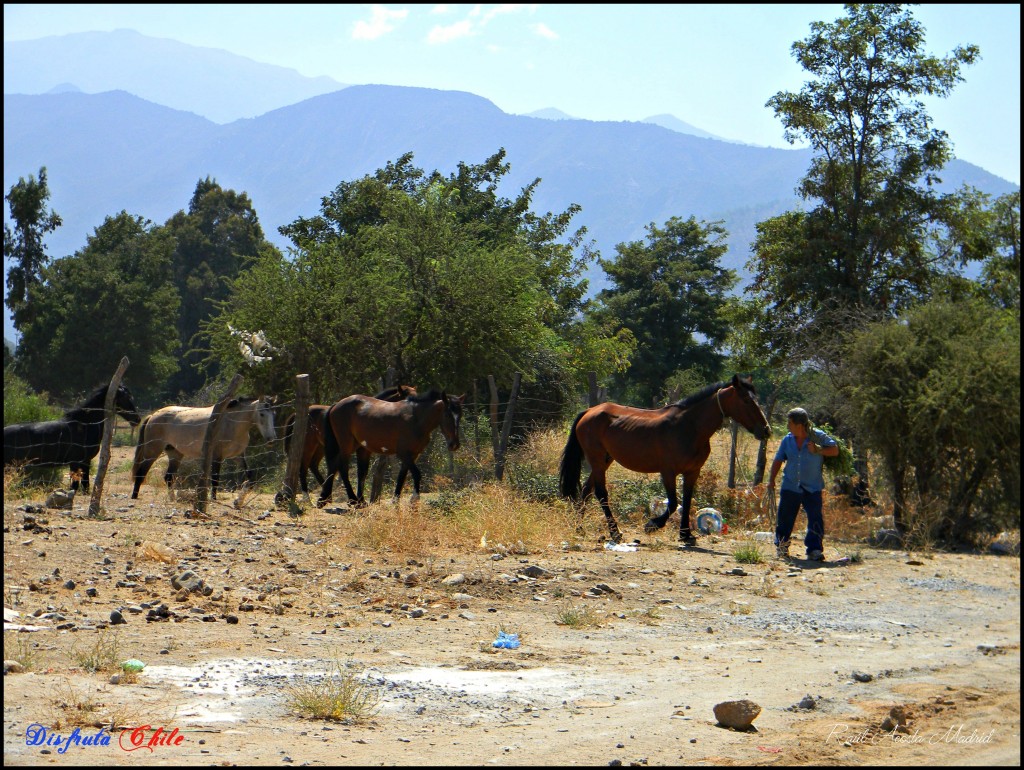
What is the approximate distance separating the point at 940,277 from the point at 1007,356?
7552mm

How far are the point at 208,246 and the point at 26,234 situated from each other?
1919 cm

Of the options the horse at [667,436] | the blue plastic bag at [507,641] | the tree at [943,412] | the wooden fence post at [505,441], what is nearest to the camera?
the blue plastic bag at [507,641]

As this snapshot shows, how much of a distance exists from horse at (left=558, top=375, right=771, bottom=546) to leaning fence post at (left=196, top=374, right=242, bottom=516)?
4791 millimetres

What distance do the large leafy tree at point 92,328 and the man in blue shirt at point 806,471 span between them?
128ft

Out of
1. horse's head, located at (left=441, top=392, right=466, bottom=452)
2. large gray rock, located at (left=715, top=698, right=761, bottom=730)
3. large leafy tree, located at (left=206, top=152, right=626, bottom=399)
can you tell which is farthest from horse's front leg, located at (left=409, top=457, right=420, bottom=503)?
large gray rock, located at (left=715, top=698, right=761, bottom=730)

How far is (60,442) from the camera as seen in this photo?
15.8 metres

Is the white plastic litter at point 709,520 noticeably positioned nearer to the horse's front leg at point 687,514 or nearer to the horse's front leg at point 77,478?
the horse's front leg at point 687,514

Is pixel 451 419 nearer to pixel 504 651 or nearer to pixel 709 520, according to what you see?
pixel 709 520

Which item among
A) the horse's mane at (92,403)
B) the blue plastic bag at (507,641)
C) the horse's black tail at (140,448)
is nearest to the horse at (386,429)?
the horse's black tail at (140,448)

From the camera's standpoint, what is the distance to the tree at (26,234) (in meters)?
39.6

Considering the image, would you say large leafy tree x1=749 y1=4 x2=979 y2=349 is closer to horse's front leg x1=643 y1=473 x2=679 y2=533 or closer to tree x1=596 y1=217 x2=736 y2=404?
horse's front leg x1=643 y1=473 x2=679 y2=533

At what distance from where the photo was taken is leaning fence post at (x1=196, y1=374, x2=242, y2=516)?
44.7 ft

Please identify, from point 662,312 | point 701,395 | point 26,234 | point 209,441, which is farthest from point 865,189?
point 26,234

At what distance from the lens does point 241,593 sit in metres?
8.80
